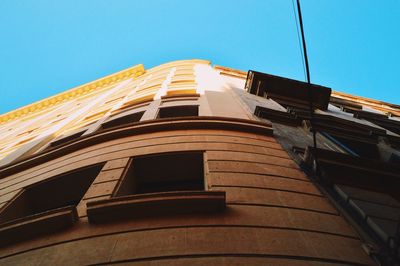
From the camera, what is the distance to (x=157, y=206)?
16.9 ft

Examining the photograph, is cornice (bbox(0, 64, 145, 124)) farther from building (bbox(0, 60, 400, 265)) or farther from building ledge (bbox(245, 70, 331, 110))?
building (bbox(0, 60, 400, 265))

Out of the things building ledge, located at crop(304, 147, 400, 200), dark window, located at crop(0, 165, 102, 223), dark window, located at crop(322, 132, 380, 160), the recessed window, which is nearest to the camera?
building ledge, located at crop(304, 147, 400, 200)

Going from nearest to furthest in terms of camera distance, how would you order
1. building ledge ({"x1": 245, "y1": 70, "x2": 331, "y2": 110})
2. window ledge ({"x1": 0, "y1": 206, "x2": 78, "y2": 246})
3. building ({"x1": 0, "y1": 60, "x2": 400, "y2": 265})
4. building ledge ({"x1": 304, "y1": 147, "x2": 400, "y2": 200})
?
building ({"x1": 0, "y1": 60, "x2": 400, "y2": 265})
window ledge ({"x1": 0, "y1": 206, "x2": 78, "y2": 246})
building ledge ({"x1": 304, "y1": 147, "x2": 400, "y2": 200})
building ledge ({"x1": 245, "y1": 70, "x2": 331, "y2": 110})

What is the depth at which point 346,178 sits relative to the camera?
23.0ft

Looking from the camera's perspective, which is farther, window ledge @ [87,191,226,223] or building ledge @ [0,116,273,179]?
Result: building ledge @ [0,116,273,179]

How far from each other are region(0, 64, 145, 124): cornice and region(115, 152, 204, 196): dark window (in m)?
34.0

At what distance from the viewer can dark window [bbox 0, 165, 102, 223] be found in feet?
25.8

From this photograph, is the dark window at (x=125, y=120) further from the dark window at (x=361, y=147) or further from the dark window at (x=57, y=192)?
the dark window at (x=361, y=147)

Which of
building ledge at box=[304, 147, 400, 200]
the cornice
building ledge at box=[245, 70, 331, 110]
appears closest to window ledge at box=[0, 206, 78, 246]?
building ledge at box=[304, 147, 400, 200]

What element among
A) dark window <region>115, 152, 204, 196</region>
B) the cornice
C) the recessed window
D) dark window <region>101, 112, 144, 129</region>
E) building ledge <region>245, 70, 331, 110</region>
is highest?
the cornice

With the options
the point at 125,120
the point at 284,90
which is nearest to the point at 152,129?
the point at 125,120

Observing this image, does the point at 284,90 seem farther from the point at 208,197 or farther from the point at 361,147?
the point at 208,197

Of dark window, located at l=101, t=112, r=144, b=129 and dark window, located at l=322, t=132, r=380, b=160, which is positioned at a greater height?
dark window, located at l=101, t=112, r=144, b=129

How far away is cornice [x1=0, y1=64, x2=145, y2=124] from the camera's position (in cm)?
4059
